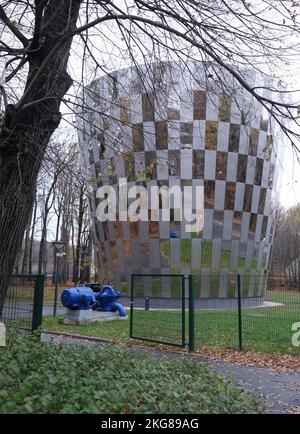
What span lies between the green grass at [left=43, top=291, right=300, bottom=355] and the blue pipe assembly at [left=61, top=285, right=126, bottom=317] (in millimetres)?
1937

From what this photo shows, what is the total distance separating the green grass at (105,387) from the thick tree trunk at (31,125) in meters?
1.34

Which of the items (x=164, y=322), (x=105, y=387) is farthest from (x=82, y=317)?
(x=105, y=387)

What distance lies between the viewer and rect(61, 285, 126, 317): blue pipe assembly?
17.7 meters

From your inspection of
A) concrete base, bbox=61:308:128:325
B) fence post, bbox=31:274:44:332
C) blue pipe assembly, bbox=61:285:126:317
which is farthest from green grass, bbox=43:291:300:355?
fence post, bbox=31:274:44:332

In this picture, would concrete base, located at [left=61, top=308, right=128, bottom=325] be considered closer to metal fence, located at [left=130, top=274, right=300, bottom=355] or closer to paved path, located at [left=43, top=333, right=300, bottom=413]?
metal fence, located at [left=130, top=274, right=300, bottom=355]

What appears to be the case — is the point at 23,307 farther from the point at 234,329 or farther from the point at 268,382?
the point at 234,329

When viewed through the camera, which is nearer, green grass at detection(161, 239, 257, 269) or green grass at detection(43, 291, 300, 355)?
green grass at detection(43, 291, 300, 355)

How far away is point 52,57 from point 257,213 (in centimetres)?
2302

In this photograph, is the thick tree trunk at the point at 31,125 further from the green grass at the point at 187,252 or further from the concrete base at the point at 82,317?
the green grass at the point at 187,252

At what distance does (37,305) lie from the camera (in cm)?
1013

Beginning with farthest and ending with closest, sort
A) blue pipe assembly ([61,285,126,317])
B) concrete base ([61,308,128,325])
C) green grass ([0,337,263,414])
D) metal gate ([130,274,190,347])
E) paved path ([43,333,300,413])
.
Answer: blue pipe assembly ([61,285,126,317]), concrete base ([61,308,128,325]), metal gate ([130,274,190,347]), paved path ([43,333,300,413]), green grass ([0,337,263,414])

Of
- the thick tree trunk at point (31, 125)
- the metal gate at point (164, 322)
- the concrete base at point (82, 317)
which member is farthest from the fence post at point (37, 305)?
the concrete base at point (82, 317)

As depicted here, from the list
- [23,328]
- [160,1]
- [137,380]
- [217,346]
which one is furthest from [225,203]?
[137,380]

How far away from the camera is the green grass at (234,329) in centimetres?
1220
